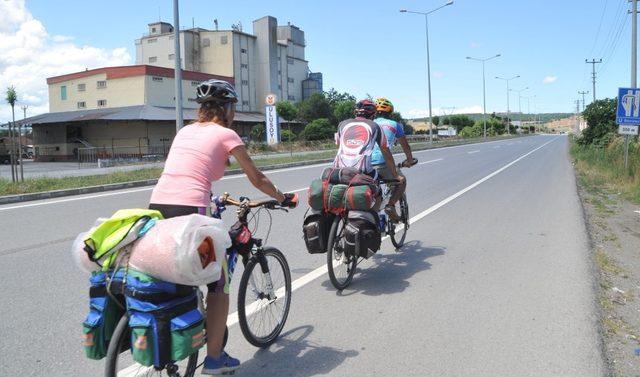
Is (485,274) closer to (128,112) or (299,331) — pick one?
(299,331)

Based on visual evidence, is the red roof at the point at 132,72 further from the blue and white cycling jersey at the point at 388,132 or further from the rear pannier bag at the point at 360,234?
the rear pannier bag at the point at 360,234

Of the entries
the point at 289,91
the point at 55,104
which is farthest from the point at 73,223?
the point at 289,91

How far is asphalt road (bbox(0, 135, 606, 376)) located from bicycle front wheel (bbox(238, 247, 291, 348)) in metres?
0.13

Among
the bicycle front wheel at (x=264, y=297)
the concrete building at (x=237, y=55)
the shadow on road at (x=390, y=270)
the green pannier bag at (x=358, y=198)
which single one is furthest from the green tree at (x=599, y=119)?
the concrete building at (x=237, y=55)

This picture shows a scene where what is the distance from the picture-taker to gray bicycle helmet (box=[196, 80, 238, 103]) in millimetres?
3377

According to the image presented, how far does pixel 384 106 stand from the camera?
657 cm

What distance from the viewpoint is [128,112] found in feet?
140

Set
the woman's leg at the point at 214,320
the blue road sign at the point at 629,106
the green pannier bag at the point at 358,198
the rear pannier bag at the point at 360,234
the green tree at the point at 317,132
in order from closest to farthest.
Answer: the woman's leg at the point at 214,320 → the green pannier bag at the point at 358,198 → the rear pannier bag at the point at 360,234 → the blue road sign at the point at 629,106 → the green tree at the point at 317,132

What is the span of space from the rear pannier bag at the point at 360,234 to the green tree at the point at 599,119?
26.5 meters

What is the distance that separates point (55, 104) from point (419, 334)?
60259 millimetres

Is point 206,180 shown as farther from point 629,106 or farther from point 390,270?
point 629,106

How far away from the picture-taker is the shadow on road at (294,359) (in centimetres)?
366

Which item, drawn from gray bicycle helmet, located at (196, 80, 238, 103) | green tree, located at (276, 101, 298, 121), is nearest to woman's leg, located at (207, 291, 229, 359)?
gray bicycle helmet, located at (196, 80, 238, 103)

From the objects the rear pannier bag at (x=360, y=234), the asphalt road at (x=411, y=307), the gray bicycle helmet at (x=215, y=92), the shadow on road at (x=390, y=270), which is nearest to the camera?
the gray bicycle helmet at (x=215, y=92)
